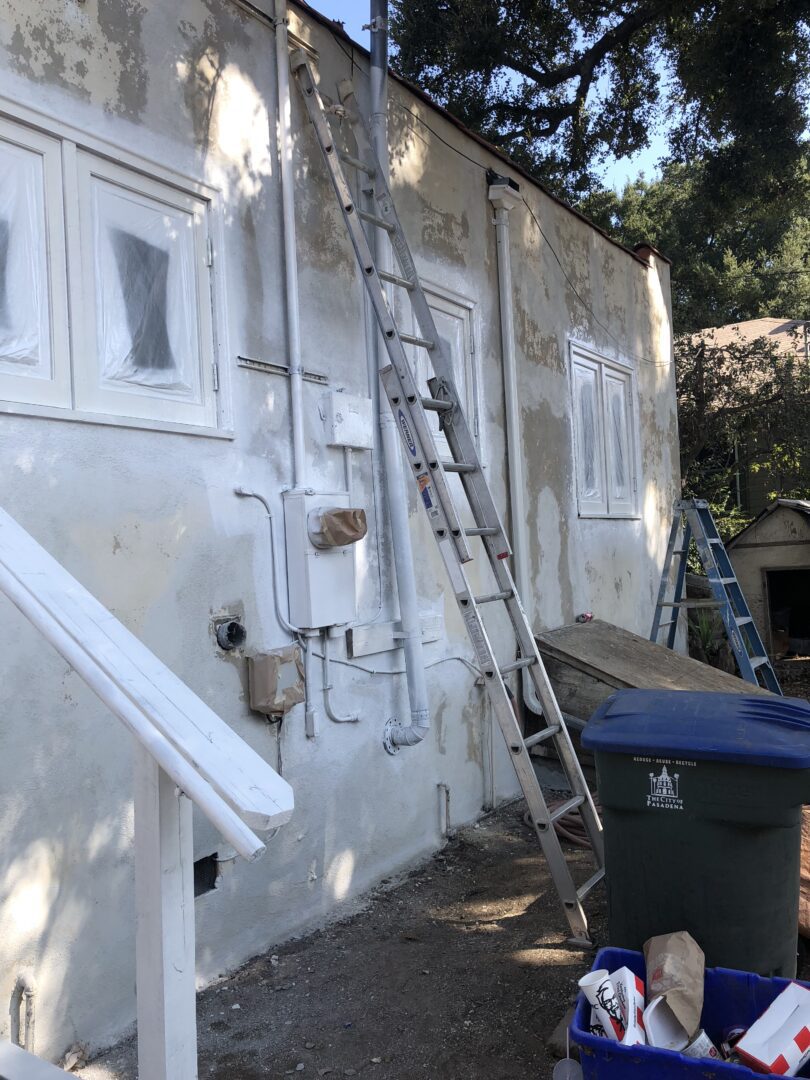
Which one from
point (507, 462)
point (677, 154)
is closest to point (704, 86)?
point (677, 154)

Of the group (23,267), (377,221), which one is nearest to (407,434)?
(377,221)

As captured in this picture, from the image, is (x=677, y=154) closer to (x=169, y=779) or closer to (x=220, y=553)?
(x=220, y=553)

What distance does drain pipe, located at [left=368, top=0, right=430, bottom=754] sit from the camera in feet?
15.8

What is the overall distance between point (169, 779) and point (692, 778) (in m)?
2.13

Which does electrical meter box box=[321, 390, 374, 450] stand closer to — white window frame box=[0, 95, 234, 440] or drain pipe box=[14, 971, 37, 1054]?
white window frame box=[0, 95, 234, 440]

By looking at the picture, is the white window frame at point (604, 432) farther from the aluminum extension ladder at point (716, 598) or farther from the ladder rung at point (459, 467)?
the ladder rung at point (459, 467)

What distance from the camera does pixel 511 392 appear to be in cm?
636

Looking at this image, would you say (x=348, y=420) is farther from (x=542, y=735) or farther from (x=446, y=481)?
(x=542, y=735)

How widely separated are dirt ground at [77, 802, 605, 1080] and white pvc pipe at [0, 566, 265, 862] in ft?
7.24

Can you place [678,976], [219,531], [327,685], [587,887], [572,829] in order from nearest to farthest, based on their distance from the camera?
1. [678,976]
2. [219,531]
3. [587,887]
4. [327,685]
5. [572,829]

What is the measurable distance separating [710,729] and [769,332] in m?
17.5

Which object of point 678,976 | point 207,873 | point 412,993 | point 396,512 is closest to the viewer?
point 678,976

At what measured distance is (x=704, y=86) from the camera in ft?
28.5

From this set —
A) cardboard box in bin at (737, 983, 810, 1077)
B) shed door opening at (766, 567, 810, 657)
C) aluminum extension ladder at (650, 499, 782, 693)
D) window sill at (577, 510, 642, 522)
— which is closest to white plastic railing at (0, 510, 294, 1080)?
cardboard box in bin at (737, 983, 810, 1077)
